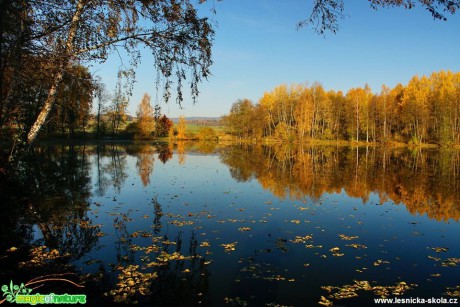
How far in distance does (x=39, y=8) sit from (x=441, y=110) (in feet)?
262

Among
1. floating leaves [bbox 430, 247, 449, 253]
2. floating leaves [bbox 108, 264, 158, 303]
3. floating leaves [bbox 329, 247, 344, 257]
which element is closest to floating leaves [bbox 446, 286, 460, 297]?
floating leaves [bbox 329, 247, 344, 257]

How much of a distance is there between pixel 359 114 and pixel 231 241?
79560 millimetres

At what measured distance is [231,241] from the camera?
11109mm

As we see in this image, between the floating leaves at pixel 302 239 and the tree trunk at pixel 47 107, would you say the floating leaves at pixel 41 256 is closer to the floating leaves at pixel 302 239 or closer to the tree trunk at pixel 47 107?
the tree trunk at pixel 47 107

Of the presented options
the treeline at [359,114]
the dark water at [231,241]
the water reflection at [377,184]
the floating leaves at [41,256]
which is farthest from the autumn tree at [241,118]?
the floating leaves at [41,256]

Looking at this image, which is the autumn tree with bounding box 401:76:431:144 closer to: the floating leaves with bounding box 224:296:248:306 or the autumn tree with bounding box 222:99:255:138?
the autumn tree with bounding box 222:99:255:138

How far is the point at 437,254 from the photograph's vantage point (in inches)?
409

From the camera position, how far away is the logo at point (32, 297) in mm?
6668

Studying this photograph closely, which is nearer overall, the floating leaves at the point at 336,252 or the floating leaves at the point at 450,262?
the floating leaves at the point at 450,262

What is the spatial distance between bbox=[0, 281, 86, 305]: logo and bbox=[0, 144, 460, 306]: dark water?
0.33 meters

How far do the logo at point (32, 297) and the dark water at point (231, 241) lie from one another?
0.33 metres

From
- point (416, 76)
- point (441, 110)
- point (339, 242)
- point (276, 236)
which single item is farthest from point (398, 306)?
point (416, 76)

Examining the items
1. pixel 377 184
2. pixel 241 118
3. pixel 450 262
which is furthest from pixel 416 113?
pixel 450 262

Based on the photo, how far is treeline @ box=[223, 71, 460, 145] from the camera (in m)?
71.6
